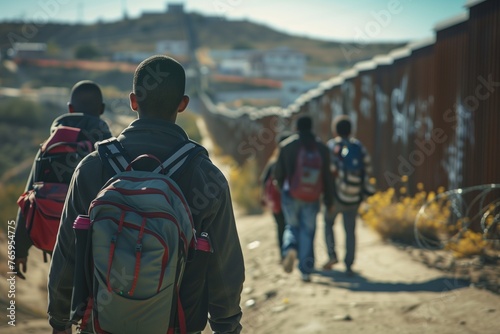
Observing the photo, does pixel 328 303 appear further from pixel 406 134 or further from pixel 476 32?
pixel 406 134

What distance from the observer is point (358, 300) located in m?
6.47

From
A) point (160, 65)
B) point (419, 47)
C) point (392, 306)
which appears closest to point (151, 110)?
point (160, 65)

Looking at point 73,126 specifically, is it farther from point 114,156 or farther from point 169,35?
point 169,35

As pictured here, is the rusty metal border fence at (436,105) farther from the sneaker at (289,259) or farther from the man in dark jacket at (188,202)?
the man in dark jacket at (188,202)

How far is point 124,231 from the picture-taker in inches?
94.0

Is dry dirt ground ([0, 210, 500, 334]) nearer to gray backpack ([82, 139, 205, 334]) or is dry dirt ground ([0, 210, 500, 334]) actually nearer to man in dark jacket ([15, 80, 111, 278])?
man in dark jacket ([15, 80, 111, 278])

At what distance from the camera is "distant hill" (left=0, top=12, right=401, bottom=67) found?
122 m

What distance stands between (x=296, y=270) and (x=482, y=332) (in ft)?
11.3

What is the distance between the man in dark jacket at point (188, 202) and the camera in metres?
2.65

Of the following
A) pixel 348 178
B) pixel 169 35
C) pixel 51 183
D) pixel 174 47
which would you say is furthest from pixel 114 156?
pixel 169 35

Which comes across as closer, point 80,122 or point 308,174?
point 80,122

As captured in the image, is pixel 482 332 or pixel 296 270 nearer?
pixel 482 332

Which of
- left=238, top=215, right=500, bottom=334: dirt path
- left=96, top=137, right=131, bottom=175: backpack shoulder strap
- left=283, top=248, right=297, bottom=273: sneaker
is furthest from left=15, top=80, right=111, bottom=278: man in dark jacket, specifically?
left=283, top=248, right=297, bottom=273: sneaker

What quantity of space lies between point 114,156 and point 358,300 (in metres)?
4.40
